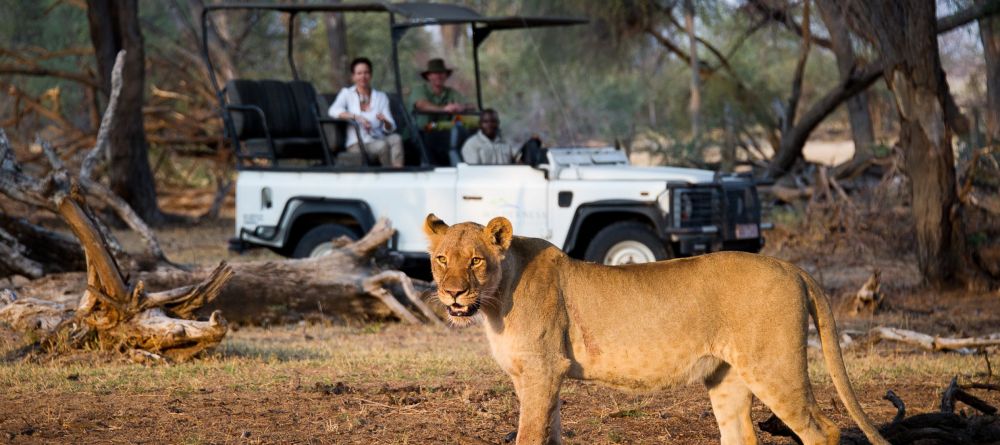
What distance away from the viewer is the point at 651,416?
6320 millimetres

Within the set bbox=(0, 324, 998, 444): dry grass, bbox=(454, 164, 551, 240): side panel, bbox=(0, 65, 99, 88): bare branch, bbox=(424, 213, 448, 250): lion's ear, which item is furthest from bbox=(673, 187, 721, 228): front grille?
bbox=(0, 65, 99, 88): bare branch

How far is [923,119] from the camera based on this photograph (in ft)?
35.4

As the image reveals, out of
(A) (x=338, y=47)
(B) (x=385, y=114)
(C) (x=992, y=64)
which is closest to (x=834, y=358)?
(B) (x=385, y=114)

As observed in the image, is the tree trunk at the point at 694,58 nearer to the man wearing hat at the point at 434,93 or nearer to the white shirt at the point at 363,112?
the man wearing hat at the point at 434,93

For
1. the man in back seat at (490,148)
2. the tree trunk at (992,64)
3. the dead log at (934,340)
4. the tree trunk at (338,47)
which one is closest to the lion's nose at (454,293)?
the dead log at (934,340)

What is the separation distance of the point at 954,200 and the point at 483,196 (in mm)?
4388

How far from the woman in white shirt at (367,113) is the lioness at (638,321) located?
6.65m

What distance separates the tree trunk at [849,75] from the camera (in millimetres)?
12411

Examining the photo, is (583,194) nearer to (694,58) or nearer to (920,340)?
(920,340)

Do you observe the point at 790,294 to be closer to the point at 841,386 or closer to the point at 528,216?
the point at 841,386

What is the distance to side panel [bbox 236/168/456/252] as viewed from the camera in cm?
1088

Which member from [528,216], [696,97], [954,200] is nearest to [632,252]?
[528,216]

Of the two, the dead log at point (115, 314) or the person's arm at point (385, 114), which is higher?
the person's arm at point (385, 114)

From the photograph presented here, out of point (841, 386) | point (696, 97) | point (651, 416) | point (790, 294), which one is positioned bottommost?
point (651, 416)
